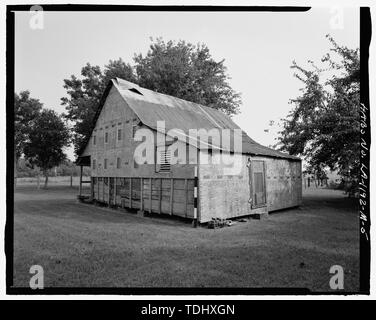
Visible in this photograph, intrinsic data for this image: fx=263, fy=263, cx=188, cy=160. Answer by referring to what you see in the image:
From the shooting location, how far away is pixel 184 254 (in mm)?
7066

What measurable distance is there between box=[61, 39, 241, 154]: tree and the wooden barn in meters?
14.5

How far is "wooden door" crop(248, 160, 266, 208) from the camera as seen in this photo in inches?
548

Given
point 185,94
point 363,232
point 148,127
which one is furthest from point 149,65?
point 363,232

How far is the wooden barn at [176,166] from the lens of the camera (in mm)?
11625

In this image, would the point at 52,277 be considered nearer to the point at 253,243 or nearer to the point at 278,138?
the point at 253,243

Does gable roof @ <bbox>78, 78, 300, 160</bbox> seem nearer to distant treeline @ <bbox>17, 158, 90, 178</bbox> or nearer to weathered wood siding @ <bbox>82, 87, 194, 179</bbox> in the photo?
weathered wood siding @ <bbox>82, 87, 194, 179</bbox>

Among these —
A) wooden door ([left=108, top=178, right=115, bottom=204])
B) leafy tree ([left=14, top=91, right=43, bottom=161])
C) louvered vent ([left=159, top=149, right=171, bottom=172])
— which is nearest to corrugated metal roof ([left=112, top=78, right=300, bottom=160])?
louvered vent ([left=159, top=149, right=171, bottom=172])

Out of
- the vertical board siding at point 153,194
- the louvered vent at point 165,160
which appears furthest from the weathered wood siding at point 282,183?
the louvered vent at point 165,160

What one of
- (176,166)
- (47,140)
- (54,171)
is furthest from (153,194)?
(54,171)

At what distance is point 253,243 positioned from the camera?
823cm

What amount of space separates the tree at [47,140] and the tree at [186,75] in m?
14.4

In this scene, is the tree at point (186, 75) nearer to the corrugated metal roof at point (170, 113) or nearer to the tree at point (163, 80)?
the tree at point (163, 80)

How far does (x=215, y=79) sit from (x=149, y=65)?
376 inches

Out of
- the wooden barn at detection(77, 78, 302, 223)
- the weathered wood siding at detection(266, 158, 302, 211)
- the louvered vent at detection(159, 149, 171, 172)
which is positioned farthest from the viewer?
the weathered wood siding at detection(266, 158, 302, 211)
